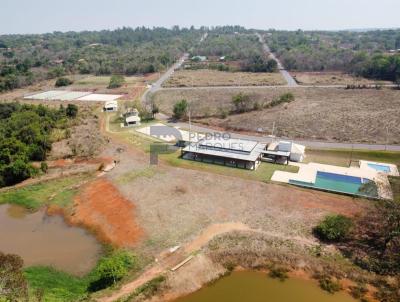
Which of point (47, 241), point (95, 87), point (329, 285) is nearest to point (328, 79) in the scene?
point (95, 87)

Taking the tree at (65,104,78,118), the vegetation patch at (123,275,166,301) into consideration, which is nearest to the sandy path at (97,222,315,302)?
the vegetation patch at (123,275,166,301)

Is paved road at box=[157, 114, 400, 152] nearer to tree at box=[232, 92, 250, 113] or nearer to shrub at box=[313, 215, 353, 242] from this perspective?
tree at box=[232, 92, 250, 113]

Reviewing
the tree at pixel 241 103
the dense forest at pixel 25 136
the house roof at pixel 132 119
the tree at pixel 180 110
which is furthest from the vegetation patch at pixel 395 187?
the house roof at pixel 132 119

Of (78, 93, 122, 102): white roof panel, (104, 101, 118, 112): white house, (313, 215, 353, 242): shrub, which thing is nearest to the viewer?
(313, 215, 353, 242): shrub

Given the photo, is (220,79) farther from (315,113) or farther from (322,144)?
(322,144)

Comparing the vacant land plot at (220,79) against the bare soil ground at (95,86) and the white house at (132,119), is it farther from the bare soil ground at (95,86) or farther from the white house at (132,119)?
the white house at (132,119)

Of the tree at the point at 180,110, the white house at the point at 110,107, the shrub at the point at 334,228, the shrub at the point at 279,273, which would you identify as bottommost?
the shrub at the point at 279,273

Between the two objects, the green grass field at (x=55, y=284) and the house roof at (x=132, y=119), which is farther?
the house roof at (x=132, y=119)
